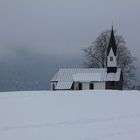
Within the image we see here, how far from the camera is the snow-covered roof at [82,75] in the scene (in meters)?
73.9

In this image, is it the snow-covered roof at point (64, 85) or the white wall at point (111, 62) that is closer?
the white wall at point (111, 62)

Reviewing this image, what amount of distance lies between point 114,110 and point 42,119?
4946 mm

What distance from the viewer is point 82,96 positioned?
83.1 feet

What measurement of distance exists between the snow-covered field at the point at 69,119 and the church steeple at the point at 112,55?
45.3 m

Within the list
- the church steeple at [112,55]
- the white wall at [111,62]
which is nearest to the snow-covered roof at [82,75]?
the church steeple at [112,55]

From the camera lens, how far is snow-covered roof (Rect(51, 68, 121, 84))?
7394 centimetres

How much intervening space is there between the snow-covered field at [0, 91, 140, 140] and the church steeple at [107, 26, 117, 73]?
→ 45.3m

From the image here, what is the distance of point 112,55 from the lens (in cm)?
7388

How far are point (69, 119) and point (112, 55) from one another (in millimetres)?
57776

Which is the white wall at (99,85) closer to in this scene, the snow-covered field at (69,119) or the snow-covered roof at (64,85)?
the snow-covered roof at (64,85)

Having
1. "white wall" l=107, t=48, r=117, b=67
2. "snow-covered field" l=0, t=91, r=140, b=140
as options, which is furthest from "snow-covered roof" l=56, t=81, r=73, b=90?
"snow-covered field" l=0, t=91, r=140, b=140

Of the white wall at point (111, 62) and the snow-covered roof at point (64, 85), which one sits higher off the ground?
the white wall at point (111, 62)

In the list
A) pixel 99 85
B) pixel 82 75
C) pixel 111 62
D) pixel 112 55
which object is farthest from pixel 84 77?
pixel 112 55

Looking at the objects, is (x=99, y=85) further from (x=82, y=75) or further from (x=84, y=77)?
(x=82, y=75)
